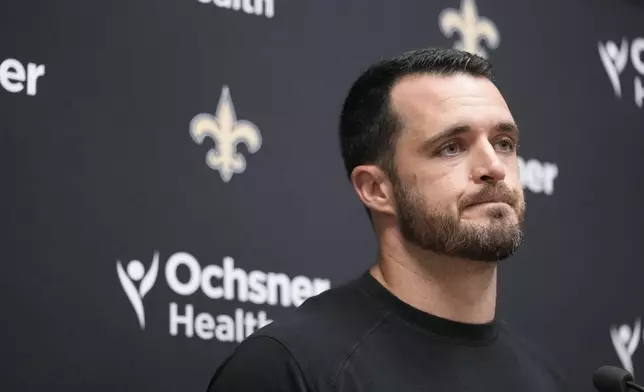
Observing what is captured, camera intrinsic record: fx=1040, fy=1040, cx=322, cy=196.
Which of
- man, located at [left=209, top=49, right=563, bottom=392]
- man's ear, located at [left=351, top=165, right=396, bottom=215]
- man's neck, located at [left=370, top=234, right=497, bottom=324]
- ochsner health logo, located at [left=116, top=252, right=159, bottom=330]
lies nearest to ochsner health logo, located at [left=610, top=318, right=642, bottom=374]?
man, located at [left=209, top=49, right=563, bottom=392]

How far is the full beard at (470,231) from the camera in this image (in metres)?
2.14

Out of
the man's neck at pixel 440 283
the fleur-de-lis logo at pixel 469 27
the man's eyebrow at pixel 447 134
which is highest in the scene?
the fleur-de-lis logo at pixel 469 27

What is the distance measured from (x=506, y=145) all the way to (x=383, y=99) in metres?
0.30

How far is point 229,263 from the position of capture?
2822 millimetres

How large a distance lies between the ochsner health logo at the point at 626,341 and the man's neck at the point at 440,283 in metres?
1.35

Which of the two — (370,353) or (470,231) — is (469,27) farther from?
(370,353)

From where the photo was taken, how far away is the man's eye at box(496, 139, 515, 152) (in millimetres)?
2273

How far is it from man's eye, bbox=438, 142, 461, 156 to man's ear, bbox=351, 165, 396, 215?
0.49 feet

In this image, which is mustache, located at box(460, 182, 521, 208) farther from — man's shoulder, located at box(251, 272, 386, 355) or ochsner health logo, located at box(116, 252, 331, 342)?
ochsner health logo, located at box(116, 252, 331, 342)

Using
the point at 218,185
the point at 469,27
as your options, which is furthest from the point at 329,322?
the point at 469,27

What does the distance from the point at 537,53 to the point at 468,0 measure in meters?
0.32

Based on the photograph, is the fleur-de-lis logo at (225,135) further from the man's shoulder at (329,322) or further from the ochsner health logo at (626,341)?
the ochsner health logo at (626,341)

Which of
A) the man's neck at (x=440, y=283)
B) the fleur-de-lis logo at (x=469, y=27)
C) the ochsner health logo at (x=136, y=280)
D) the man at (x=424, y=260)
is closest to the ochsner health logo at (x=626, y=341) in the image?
the fleur-de-lis logo at (x=469, y=27)

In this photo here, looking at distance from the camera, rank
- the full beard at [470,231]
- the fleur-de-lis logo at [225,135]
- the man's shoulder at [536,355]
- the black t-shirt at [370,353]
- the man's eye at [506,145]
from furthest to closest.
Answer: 1. the fleur-de-lis logo at [225,135]
2. the man's shoulder at [536,355]
3. the man's eye at [506,145]
4. the full beard at [470,231]
5. the black t-shirt at [370,353]
